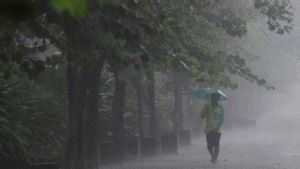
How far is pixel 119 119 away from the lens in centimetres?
1956

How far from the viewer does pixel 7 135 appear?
1084 cm

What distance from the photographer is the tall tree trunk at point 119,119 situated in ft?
62.5

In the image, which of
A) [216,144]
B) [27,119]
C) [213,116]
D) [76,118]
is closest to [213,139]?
[216,144]

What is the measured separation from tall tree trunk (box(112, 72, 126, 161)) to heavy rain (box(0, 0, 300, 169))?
1.1 inches

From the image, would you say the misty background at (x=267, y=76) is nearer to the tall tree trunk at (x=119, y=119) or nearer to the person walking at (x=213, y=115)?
the tall tree trunk at (x=119, y=119)

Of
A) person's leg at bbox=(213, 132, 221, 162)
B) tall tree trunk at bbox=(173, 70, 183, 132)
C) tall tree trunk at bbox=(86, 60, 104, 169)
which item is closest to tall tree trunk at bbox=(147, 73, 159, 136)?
tall tree trunk at bbox=(173, 70, 183, 132)

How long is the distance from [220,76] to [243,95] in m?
42.0

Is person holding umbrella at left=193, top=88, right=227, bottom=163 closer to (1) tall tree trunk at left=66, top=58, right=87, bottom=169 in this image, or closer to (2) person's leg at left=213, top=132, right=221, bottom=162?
(2) person's leg at left=213, top=132, right=221, bottom=162

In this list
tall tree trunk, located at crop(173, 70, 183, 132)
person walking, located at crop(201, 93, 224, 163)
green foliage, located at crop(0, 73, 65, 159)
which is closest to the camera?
green foliage, located at crop(0, 73, 65, 159)

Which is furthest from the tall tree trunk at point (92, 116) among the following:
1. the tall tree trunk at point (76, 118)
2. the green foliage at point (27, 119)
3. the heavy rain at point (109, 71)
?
the tall tree trunk at point (76, 118)

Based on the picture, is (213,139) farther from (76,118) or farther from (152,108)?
(76,118)

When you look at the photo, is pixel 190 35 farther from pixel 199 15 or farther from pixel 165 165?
pixel 165 165

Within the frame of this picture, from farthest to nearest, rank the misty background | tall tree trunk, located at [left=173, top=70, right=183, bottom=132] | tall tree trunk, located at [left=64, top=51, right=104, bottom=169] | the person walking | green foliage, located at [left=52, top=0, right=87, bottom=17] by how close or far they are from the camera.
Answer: the misty background, tall tree trunk, located at [left=173, top=70, right=183, bottom=132], the person walking, tall tree trunk, located at [left=64, top=51, right=104, bottom=169], green foliage, located at [left=52, top=0, right=87, bottom=17]

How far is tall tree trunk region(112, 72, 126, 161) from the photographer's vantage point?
62.5 ft
